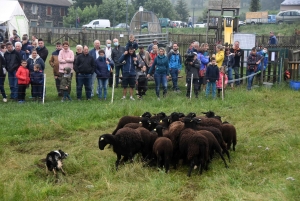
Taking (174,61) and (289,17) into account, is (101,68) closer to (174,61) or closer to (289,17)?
(174,61)

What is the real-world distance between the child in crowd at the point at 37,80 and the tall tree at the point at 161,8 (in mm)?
52909

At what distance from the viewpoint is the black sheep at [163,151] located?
7.99 meters

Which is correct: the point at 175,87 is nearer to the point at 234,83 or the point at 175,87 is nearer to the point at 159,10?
the point at 234,83

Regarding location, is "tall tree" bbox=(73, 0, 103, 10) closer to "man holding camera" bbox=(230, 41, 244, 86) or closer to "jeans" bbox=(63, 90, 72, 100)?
"man holding camera" bbox=(230, 41, 244, 86)

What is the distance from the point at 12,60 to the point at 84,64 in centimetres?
269

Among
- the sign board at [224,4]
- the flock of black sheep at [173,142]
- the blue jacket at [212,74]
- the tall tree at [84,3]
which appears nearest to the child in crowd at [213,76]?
the blue jacket at [212,74]

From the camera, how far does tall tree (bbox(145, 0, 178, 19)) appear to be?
66.8 m

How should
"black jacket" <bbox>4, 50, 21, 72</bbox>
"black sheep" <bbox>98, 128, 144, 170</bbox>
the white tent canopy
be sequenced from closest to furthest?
1. "black sheep" <bbox>98, 128, 144, 170</bbox>
2. "black jacket" <bbox>4, 50, 21, 72</bbox>
3. the white tent canopy

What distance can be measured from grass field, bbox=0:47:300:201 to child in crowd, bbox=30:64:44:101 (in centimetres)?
62

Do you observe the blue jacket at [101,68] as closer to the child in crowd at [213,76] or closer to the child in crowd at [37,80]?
the child in crowd at [37,80]

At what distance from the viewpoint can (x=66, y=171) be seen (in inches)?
316

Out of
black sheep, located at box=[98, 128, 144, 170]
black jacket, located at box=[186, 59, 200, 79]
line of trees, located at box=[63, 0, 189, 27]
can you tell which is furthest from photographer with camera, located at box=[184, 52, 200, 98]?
line of trees, located at box=[63, 0, 189, 27]

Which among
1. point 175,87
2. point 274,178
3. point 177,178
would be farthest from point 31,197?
point 175,87

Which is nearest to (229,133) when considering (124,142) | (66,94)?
(124,142)
